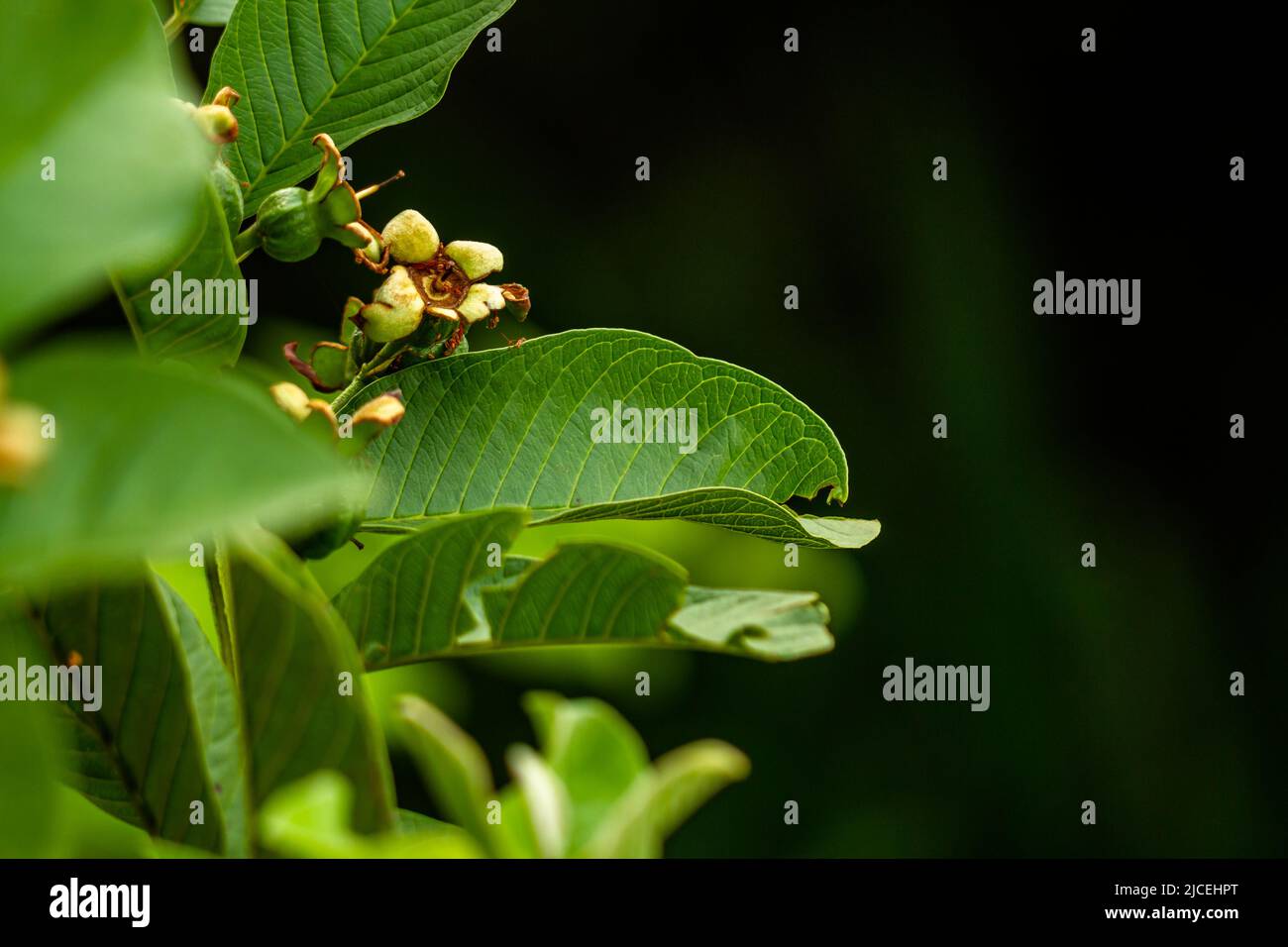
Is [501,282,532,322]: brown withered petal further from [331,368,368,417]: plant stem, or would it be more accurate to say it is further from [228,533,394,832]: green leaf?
[228,533,394,832]: green leaf

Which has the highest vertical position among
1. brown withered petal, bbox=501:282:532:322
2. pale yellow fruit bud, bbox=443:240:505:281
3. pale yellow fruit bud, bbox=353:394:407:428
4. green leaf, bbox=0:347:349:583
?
pale yellow fruit bud, bbox=443:240:505:281

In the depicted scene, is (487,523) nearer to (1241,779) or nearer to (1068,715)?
(1068,715)

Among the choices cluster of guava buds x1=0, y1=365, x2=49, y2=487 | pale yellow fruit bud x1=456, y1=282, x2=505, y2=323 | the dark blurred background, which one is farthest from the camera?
the dark blurred background

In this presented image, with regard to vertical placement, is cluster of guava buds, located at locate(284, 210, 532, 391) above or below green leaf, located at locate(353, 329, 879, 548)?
above

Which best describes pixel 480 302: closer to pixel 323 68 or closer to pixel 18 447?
pixel 323 68

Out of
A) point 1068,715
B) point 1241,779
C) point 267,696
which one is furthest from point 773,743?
point 267,696

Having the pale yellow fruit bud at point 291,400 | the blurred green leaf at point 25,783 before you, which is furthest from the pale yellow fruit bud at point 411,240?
the blurred green leaf at point 25,783

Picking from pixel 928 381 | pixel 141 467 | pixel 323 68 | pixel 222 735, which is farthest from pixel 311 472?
pixel 928 381

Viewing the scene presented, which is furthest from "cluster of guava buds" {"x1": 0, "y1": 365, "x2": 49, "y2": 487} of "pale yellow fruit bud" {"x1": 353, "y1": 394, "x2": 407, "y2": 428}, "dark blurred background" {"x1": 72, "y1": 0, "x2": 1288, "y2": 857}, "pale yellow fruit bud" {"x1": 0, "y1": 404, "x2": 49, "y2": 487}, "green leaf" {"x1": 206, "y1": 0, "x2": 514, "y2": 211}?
"dark blurred background" {"x1": 72, "y1": 0, "x2": 1288, "y2": 857}

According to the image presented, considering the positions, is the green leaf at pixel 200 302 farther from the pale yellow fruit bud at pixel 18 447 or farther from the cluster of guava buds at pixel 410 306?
the pale yellow fruit bud at pixel 18 447
